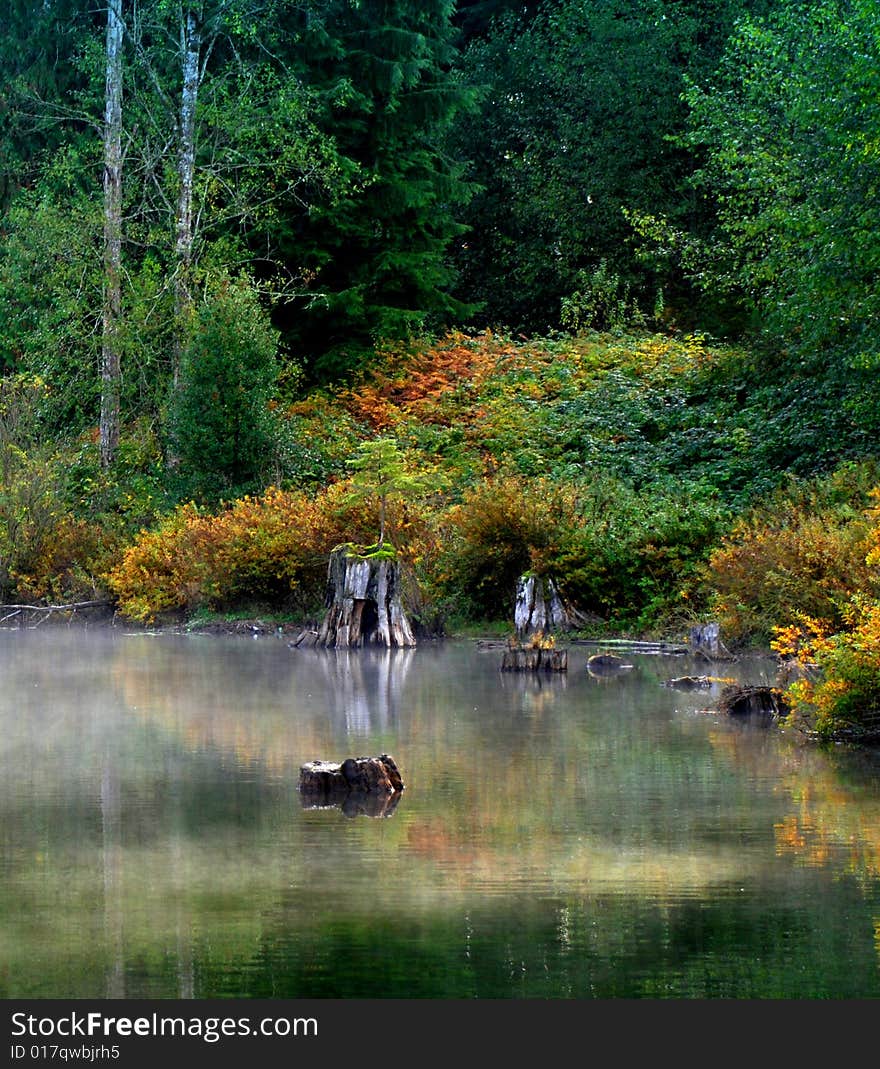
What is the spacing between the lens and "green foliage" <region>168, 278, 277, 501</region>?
27.5 meters

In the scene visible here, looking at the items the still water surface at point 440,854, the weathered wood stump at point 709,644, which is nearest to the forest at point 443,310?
the weathered wood stump at point 709,644

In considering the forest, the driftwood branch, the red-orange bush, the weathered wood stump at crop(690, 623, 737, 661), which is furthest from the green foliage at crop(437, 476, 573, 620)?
the driftwood branch

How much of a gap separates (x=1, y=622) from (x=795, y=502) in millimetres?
11744

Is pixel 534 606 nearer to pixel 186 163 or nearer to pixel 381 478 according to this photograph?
pixel 381 478

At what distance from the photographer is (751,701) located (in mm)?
14039

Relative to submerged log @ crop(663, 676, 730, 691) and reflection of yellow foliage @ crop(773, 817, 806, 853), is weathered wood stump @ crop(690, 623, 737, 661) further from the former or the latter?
reflection of yellow foliage @ crop(773, 817, 806, 853)

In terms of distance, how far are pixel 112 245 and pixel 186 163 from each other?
92.9 inches

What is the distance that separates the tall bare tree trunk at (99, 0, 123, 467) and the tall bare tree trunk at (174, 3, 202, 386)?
113 cm

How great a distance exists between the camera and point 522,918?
7.15 metres

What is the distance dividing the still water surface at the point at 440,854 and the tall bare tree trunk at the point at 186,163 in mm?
18338

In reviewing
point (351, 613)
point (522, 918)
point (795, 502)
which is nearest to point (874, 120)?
point (795, 502)

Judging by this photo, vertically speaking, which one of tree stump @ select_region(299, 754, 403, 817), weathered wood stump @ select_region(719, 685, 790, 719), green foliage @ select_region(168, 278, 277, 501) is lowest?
tree stump @ select_region(299, 754, 403, 817)

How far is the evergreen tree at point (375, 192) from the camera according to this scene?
1416 inches

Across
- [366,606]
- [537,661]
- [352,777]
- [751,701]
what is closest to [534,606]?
[366,606]
